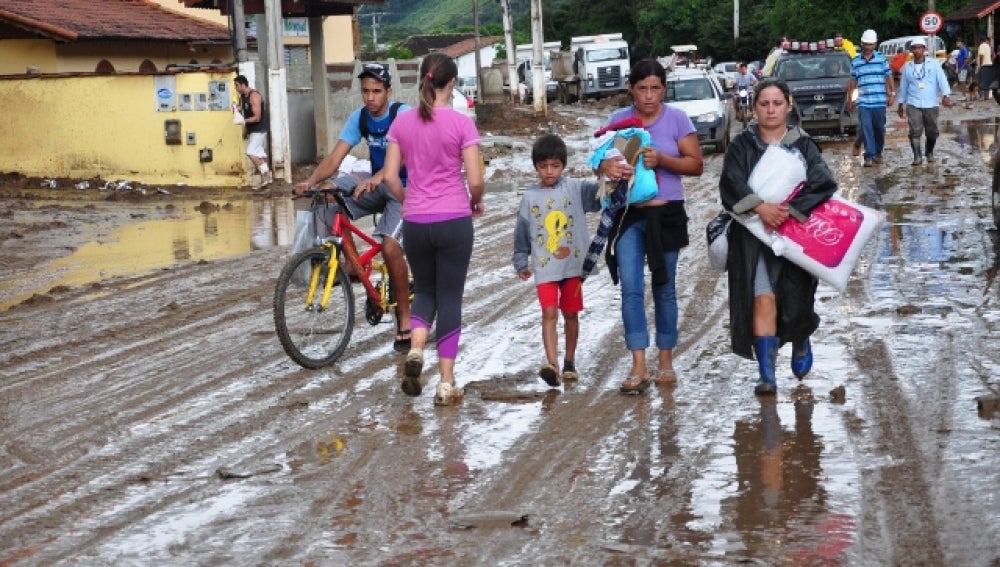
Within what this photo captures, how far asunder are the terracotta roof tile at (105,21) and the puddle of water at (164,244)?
29.5 feet

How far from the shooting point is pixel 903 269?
40.0 feet

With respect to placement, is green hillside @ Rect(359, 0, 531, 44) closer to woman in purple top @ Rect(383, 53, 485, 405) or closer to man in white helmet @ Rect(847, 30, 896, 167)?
man in white helmet @ Rect(847, 30, 896, 167)

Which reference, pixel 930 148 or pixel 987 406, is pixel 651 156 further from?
pixel 930 148

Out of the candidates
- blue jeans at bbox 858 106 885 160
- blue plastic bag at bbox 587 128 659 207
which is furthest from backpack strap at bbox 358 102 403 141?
blue jeans at bbox 858 106 885 160

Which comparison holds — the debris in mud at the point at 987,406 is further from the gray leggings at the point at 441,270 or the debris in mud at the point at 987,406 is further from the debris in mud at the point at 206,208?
the debris in mud at the point at 206,208

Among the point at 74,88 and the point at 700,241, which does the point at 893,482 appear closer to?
the point at 700,241

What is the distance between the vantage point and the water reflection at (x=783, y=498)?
17.8ft

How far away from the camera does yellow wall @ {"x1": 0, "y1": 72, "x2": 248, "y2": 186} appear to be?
945 inches

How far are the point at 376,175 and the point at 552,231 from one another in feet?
4.15

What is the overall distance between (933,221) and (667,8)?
77.4m

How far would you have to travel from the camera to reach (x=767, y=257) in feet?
26.3

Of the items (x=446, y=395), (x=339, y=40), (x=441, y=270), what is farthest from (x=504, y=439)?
(x=339, y=40)

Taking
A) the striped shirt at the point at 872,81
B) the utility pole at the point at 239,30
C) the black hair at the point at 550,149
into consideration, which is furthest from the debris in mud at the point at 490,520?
the utility pole at the point at 239,30

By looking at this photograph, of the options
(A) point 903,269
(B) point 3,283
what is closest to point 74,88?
(B) point 3,283
